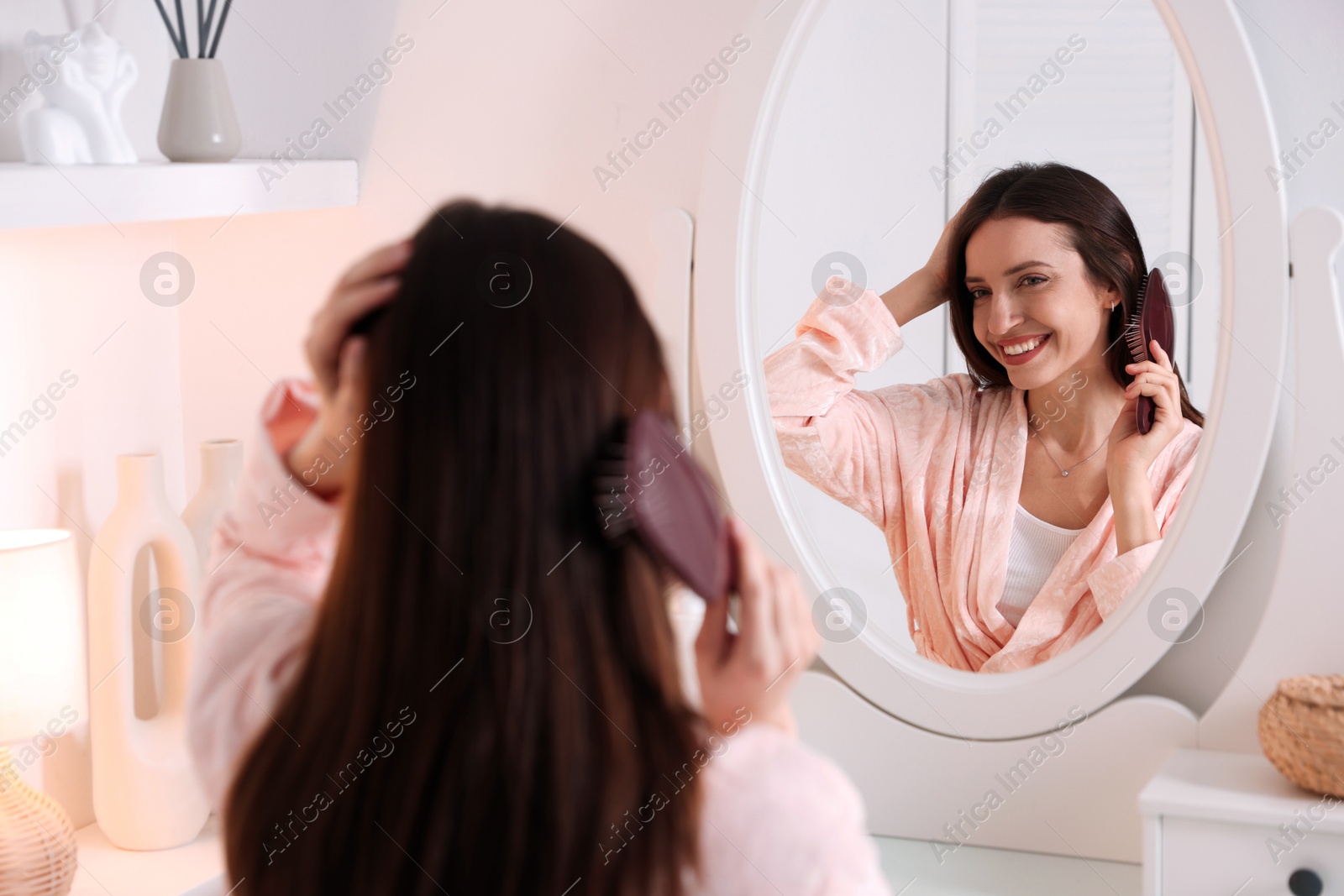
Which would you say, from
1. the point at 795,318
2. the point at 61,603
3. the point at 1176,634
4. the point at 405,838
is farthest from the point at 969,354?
the point at 61,603

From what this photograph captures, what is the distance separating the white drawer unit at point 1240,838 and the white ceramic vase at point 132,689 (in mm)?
900

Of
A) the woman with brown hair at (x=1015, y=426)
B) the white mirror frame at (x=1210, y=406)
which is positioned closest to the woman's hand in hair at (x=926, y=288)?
the woman with brown hair at (x=1015, y=426)

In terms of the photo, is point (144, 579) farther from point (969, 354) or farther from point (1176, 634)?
point (1176, 634)

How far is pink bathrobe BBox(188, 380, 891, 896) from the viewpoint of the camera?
503 millimetres

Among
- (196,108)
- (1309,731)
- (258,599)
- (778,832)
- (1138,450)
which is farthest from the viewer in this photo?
(196,108)

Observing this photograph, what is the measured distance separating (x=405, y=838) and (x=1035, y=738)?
74cm

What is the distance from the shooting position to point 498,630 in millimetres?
507

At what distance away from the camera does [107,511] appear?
1.29m

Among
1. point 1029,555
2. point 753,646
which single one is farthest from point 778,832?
point 1029,555

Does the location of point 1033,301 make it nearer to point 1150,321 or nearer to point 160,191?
point 1150,321

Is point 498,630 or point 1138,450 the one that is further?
point 1138,450

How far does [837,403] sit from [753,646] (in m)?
0.59

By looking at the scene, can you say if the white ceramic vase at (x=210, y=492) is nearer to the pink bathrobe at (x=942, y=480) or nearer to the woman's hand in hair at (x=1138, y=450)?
the pink bathrobe at (x=942, y=480)

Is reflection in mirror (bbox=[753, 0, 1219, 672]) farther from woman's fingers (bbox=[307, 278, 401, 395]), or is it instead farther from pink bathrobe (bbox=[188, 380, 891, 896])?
woman's fingers (bbox=[307, 278, 401, 395])
